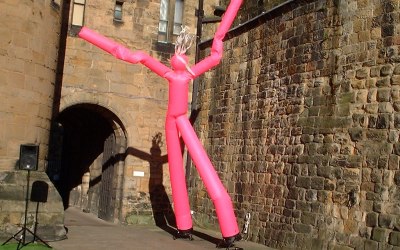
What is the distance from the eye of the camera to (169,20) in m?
13.7

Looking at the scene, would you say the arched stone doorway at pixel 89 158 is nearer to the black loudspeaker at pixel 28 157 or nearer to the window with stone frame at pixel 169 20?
the window with stone frame at pixel 169 20

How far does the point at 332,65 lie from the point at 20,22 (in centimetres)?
558

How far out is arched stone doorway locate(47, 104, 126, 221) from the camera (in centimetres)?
1316

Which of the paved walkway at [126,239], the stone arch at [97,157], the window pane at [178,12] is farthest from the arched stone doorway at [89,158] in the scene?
the window pane at [178,12]

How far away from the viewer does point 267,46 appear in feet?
36.1

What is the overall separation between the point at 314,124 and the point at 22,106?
5223mm

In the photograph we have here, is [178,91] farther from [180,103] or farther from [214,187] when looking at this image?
[214,187]

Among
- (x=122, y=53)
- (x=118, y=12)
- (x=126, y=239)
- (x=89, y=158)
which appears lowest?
(x=126, y=239)

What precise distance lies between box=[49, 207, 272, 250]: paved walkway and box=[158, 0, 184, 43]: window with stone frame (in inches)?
187

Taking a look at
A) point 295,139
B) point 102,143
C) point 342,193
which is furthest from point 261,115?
point 102,143

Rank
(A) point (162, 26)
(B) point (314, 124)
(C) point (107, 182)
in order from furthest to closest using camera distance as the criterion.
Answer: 1. (C) point (107, 182)
2. (A) point (162, 26)
3. (B) point (314, 124)

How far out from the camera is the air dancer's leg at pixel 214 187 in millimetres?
8992

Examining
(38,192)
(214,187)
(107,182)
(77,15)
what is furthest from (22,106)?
(107,182)

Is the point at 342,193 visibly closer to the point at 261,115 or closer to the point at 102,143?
the point at 261,115
